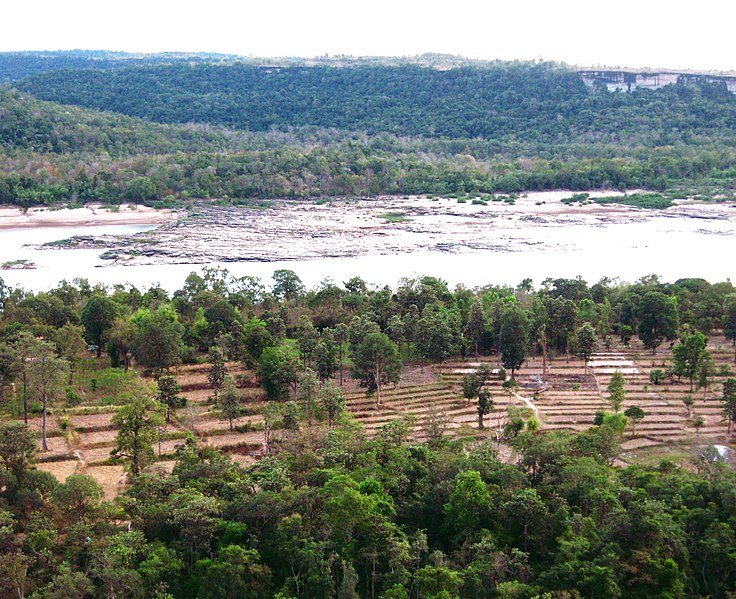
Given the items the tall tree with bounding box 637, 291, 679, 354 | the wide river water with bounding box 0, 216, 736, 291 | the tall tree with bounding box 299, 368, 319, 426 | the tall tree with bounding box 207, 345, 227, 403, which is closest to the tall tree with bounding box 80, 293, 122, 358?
the tall tree with bounding box 207, 345, 227, 403

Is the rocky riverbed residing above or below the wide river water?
above

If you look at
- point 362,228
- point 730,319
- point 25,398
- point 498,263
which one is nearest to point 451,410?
point 25,398

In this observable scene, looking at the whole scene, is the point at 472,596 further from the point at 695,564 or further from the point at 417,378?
the point at 417,378

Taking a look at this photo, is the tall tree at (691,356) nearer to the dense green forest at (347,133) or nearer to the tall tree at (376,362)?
the tall tree at (376,362)

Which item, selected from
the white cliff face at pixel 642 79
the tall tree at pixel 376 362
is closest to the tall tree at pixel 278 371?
the tall tree at pixel 376 362

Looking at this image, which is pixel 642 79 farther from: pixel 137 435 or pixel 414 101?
pixel 137 435

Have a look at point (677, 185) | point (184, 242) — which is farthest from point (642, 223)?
point (184, 242)

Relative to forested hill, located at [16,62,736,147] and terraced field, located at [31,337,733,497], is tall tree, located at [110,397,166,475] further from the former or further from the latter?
forested hill, located at [16,62,736,147]
